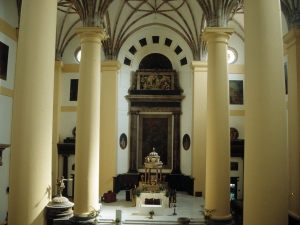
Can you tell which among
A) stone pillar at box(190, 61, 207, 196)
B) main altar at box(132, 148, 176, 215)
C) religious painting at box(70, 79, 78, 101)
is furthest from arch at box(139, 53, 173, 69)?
main altar at box(132, 148, 176, 215)

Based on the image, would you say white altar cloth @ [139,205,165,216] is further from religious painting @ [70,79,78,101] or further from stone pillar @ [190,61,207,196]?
religious painting @ [70,79,78,101]

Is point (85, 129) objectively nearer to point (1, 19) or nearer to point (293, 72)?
point (1, 19)

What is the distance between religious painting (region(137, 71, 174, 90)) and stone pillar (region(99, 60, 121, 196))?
7.75 ft

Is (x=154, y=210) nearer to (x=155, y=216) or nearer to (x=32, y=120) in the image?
(x=155, y=216)

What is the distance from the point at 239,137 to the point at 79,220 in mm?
12960

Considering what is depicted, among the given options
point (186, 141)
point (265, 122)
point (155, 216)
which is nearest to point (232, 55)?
point (186, 141)

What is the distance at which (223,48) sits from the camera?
42.2ft

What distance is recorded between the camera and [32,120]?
16.6 ft

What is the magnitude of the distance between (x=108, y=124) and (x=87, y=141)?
8.46 metres

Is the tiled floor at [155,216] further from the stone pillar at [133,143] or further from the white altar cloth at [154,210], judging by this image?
the stone pillar at [133,143]

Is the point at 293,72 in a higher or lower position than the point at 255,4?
higher

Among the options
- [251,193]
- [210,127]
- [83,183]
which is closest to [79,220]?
[83,183]

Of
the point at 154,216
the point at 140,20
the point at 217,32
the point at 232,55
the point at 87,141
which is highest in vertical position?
the point at 140,20

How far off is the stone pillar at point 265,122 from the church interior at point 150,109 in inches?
0.6
